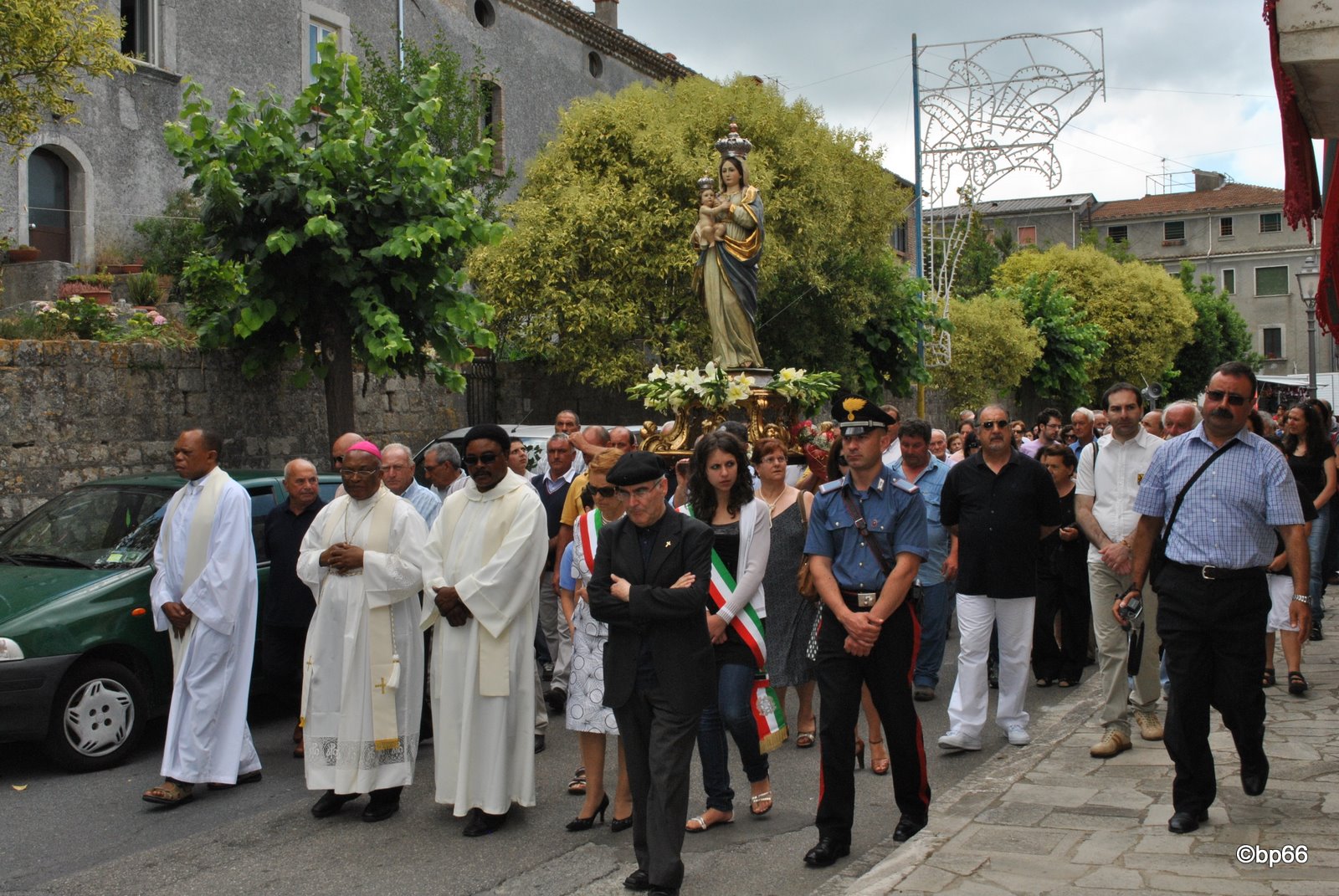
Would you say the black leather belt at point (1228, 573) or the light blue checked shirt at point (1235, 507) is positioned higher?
the light blue checked shirt at point (1235, 507)

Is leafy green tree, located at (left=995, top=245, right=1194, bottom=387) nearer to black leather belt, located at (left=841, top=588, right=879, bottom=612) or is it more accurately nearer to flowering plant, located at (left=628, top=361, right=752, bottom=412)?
flowering plant, located at (left=628, top=361, right=752, bottom=412)

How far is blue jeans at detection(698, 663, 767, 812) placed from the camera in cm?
554

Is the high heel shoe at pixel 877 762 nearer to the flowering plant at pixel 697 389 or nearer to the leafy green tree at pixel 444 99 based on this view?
the flowering plant at pixel 697 389

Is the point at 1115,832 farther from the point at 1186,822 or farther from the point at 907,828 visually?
the point at 907,828

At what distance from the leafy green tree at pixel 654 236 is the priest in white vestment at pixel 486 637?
13.8 meters

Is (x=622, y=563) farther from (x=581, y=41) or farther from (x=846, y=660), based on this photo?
(x=581, y=41)

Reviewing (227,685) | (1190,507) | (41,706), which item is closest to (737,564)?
(1190,507)

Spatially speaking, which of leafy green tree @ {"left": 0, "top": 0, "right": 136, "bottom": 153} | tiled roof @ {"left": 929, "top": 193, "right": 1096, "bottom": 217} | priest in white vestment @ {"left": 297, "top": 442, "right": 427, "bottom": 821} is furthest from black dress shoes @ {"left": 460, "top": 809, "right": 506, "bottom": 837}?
tiled roof @ {"left": 929, "top": 193, "right": 1096, "bottom": 217}

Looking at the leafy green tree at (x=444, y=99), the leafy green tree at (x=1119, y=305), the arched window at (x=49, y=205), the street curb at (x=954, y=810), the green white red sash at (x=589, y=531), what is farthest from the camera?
the leafy green tree at (x=1119, y=305)

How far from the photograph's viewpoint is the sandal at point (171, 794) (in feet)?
20.5

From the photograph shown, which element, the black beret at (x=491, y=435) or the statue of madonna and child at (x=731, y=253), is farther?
the statue of madonna and child at (x=731, y=253)

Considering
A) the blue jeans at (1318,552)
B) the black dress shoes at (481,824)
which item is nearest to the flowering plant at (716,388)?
the blue jeans at (1318,552)

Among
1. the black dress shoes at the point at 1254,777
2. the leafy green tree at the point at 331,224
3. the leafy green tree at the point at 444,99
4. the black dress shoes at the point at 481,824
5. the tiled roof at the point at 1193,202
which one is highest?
the tiled roof at the point at 1193,202

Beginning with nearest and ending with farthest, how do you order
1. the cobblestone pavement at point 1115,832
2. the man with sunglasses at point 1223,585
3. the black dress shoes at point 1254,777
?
the cobblestone pavement at point 1115,832, the man with sunglasses at point 1223,585, the black dress shoes at point 1254,777
